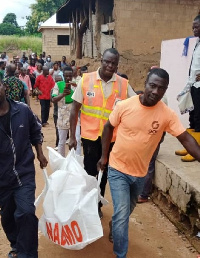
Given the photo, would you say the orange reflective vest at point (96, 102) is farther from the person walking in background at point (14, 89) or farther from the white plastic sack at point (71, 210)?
the person walking in background at point (14, 89)

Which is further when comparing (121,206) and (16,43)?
(16,43)

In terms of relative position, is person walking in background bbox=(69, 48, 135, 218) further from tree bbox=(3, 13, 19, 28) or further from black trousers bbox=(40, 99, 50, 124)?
tree bbox=(3, 13, 19, 28)

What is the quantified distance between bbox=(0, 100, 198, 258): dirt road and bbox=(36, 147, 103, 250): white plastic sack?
486 millimetres

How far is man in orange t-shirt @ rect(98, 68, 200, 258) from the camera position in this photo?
2779mm

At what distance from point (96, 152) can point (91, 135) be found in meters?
0.21

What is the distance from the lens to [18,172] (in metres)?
2.86

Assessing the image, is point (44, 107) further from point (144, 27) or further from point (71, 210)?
point (71, 210)

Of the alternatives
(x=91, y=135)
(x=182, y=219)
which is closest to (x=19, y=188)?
(x=91, y=135)

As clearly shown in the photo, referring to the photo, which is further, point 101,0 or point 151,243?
point 101,0

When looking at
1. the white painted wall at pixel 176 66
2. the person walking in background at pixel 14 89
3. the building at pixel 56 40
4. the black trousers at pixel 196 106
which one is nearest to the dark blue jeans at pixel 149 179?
the black trousers at pixel 196 106

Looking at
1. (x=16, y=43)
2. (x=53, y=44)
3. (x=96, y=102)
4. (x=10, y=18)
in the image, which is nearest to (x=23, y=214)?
(x=96, y=102)

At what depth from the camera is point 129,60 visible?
1045cm

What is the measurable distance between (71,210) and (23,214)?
0.40m

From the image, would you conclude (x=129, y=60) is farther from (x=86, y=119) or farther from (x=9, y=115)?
(x=9, y=115)
